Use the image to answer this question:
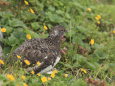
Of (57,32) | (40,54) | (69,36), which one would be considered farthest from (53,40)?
(69,36)

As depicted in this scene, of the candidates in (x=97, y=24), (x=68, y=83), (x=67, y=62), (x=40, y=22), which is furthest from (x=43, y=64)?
(x=97, y=24)

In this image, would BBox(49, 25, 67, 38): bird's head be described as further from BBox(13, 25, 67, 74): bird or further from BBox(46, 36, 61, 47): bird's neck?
BBox(13, 25, 67, 74): bird

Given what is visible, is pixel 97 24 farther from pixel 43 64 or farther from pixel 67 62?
pixel 43 64

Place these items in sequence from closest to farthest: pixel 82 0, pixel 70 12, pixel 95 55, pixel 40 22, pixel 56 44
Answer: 1. pixel 56 44
2. pixel 95 55
3. pixel 40 22
4. pixel 70 12
5. pixel 82 0

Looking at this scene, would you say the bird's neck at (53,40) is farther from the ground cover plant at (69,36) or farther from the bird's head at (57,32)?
the ground cover plant at (69,36)

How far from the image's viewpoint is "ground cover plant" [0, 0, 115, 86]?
6.37 meters

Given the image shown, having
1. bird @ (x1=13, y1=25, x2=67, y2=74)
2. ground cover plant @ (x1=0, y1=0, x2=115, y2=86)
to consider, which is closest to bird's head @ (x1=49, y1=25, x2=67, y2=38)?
bird @ (x1=13, y1=25, x2=67, y2=74)

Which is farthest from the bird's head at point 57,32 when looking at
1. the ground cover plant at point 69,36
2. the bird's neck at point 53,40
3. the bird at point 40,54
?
the ground cover plant at point 69,36

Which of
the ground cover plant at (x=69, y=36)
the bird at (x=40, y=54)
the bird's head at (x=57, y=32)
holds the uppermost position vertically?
the bird's head at (x=57, y=32)

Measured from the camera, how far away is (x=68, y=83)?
20.7 ft

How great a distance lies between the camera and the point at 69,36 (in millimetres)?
8719

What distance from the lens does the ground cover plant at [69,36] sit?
6.37m

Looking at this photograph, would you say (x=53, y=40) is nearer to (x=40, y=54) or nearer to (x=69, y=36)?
(x=40, y=54)

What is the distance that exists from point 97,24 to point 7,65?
14.2ft
